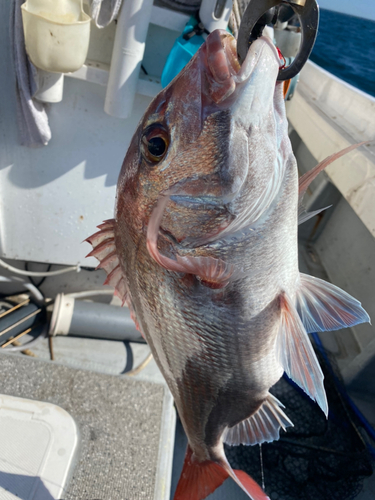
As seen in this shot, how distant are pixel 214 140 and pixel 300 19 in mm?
262

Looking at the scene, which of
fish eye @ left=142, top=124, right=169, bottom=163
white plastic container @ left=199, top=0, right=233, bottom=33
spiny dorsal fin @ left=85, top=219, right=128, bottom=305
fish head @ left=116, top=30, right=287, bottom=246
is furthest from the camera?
white plastic container @ left=199, top=0, right=233, bottom=33

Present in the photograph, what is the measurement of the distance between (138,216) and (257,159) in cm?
33

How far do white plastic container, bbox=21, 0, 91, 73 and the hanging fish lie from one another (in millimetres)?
966

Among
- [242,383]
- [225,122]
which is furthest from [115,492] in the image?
[225,122]

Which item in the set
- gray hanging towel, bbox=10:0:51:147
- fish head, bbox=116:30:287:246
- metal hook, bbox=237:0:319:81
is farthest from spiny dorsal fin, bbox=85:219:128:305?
gray hanging towel, bbox=10:0:51:147

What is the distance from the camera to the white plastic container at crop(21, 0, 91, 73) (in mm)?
1489

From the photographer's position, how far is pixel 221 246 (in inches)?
33.6

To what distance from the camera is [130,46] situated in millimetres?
1706

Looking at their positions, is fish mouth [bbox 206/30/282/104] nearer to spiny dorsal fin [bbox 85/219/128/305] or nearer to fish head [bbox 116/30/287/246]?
fish head [bbox 116/30/287/246]

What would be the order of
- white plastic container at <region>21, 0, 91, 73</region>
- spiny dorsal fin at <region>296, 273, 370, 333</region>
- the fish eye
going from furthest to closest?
white plastic container at <region>21, 0, 91, 73</region>
spiny dorsal fin at <region>296, 273, 370, 333</region>
the fish eye

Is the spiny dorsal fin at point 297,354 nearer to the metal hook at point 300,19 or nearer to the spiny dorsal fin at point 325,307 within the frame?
the spiny dorsal fin at point 325,307

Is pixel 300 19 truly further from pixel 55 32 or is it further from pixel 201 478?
pixel 201 478

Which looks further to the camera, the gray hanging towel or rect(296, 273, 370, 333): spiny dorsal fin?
the gray hanging towel

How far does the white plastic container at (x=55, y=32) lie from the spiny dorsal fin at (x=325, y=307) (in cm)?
142
